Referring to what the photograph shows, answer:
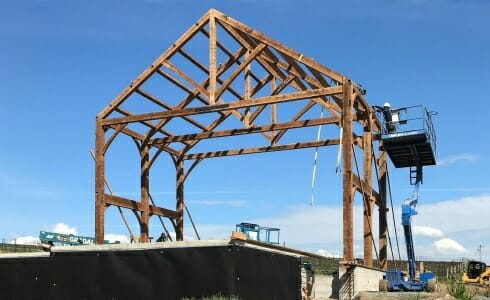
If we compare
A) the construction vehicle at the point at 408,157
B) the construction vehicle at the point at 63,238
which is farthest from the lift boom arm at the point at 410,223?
the construction vehicle at the point at 63,238

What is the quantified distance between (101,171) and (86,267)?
1274 centimetres

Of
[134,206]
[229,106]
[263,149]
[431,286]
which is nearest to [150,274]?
[229,106]

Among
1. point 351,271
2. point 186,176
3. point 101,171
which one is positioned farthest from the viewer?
point 186,176

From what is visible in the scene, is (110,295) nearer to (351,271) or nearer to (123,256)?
(123,256)

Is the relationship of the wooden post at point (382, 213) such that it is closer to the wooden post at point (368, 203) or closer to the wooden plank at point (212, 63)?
the wooden post at point (368, 203)

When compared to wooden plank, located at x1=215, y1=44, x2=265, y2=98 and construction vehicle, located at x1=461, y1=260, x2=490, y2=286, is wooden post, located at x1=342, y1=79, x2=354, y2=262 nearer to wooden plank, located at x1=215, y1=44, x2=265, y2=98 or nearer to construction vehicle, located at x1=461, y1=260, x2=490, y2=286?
wooden plank, located at x1=215, y1=44, x2=265, y2=98

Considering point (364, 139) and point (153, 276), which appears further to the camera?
point (364, 139)

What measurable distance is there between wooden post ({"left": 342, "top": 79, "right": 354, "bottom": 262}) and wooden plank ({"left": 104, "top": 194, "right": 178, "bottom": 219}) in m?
9.59

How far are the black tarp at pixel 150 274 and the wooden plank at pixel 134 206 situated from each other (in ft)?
38.1

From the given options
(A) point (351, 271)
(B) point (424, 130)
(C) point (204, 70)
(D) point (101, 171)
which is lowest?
(A) point (351, 271)

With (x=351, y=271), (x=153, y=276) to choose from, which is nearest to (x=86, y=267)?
(x=153, y=276)

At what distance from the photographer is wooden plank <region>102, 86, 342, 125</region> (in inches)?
860

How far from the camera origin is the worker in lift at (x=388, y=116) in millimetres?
26547

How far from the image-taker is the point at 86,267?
1232cm
